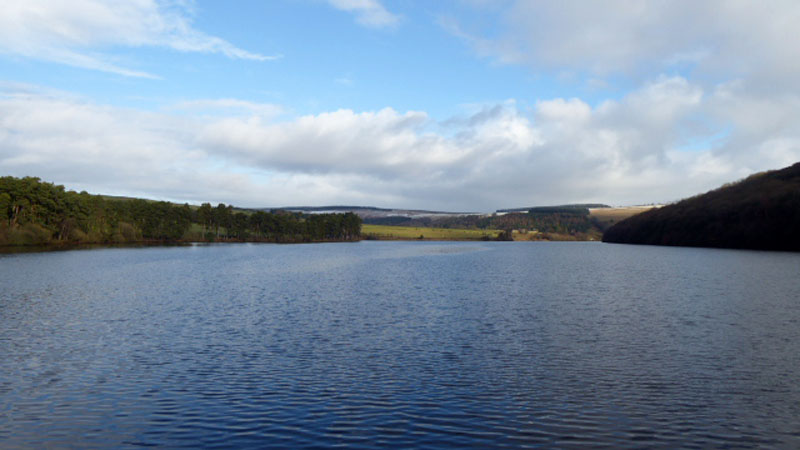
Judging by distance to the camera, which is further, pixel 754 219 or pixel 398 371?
pixel 754 219

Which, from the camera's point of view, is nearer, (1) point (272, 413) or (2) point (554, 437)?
(2) point (554, 437)

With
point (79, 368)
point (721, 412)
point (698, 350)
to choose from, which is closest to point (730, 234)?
point (698, 350)

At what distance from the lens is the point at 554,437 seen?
15.9 meters

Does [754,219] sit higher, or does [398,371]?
[754,219]

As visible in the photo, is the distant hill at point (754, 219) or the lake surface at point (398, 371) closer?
the lake surface at point (398, 371)

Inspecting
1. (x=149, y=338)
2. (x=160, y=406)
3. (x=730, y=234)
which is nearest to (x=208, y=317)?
(x=149, y=338)

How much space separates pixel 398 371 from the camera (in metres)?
23.1

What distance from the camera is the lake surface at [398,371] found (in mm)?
16328

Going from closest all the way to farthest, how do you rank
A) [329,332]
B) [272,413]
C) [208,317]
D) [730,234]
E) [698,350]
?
1. [272,413]
2. [698,350]
3. [329,332]
4. [208,317]
5. [730,234]

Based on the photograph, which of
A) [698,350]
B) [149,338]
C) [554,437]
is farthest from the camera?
[149,338]

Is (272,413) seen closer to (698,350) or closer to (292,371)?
(292,371)

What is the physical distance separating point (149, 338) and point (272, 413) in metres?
15.4

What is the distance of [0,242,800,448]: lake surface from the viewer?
16328 millimetres

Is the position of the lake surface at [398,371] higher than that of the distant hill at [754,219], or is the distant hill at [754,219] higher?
the distant hill at [754,219]
